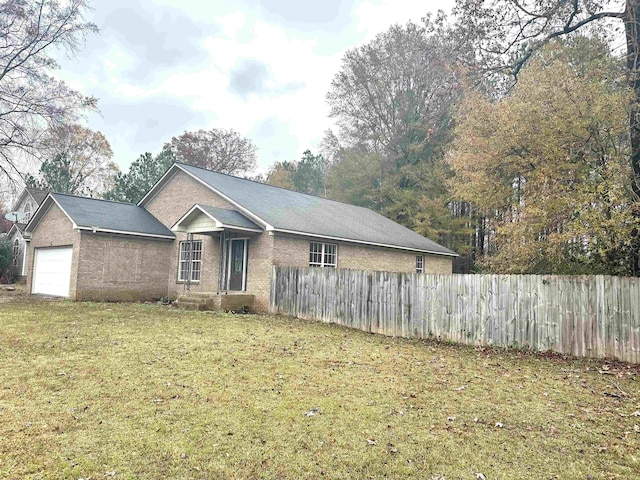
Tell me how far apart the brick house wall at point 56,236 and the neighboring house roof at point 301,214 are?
393 cm

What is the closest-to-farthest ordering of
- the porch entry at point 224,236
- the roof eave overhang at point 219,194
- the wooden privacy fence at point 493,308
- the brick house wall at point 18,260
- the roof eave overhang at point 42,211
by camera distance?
1. the wooden privacy fence at point 493,308
2. the porch entry at point 224,236
3. the roof eave overhang at point 219,194
4. the roof eave overhang at point 42,211
5. the brick house wall at point 18,260

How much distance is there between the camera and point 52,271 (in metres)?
18.3

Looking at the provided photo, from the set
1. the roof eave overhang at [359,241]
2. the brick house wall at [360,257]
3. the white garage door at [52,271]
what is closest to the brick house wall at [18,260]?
the white garage door at [52,271]

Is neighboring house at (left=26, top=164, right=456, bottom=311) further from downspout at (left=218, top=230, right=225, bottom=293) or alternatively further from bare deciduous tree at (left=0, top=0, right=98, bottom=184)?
bare deciduous tree at (left=0, top=0, right=98, bottom=184)

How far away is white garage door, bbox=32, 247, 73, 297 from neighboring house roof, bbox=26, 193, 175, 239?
1.63 meters

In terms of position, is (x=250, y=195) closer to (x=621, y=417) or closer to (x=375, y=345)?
(x=375, y=345)

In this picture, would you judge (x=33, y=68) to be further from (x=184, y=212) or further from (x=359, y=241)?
(x=359, y=241)

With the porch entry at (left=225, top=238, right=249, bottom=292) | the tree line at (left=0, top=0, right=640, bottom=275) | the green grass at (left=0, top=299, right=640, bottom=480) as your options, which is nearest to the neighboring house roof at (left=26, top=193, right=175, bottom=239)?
the tree line at (left=0, top=0, right=640, bottom=275)

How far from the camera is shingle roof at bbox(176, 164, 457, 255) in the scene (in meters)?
15.8

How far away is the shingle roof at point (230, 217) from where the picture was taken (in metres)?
14.3

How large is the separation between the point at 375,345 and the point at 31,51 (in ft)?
59.5

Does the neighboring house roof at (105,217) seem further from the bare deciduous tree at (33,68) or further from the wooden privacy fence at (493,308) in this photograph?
the wooden privacy fence at (493,308)

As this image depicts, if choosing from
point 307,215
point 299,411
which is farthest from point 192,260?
point 299,411

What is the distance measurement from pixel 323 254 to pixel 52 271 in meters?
12.1
